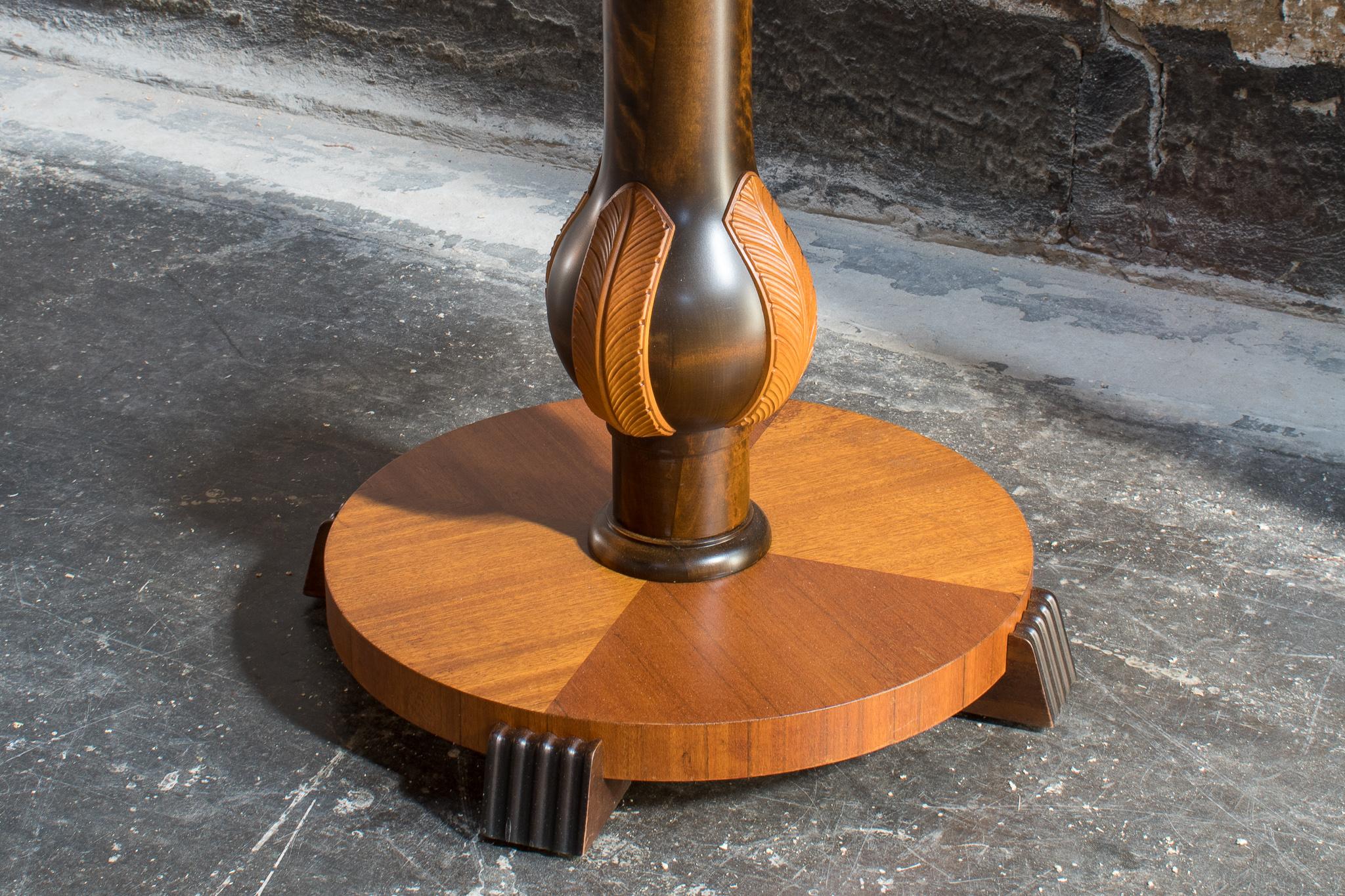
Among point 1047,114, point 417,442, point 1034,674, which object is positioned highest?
point 1047,114

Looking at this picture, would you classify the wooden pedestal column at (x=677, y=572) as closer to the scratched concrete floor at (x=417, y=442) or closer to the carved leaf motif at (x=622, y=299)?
the carved leaf motif at (x=622, y=299)

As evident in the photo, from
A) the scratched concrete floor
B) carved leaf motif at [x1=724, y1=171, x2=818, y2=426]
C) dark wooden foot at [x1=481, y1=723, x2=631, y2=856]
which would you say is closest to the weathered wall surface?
the scratched concrete floor

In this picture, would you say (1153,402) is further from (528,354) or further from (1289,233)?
(528,354)

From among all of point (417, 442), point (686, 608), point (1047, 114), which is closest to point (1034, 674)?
point (686, 608)

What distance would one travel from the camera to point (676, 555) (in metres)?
1.53

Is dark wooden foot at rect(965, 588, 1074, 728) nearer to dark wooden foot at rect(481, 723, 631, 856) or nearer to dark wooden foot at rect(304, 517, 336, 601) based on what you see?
dark wooden foot at rect(481, 723, 631, 856)

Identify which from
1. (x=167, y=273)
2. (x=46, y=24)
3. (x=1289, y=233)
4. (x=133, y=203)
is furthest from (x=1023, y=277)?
(x=46, y=24)

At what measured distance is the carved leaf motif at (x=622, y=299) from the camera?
1.35 metres

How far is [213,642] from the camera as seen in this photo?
5.81ft

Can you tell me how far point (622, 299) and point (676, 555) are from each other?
31cm

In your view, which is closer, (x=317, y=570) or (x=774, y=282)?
(x=774, y=282)

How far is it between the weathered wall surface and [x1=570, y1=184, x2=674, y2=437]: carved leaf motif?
1.71 metres

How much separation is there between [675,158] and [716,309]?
0.15 metres

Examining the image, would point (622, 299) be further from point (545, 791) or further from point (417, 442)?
point (417, 442)
